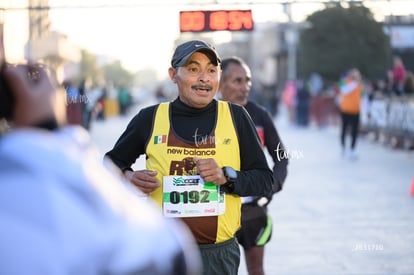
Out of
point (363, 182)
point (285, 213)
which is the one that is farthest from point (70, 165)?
point (363, 182)

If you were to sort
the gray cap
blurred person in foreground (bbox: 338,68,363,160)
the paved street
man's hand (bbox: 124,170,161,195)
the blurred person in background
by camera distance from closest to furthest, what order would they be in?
1. man's hand (bbox: 124,170,161,195)
2. the gray cap
3. the paved street
4. blurred person in foreground (bbox: 338,68,363,160)
5. the blurred person in background

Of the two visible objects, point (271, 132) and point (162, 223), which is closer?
point (162, 223)

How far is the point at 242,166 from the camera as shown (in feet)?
11.4

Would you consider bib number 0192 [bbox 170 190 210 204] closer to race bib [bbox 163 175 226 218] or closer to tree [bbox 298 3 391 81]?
race bib [bbox 163 175 226 218]

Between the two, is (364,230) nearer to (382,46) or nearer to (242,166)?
(242,166)

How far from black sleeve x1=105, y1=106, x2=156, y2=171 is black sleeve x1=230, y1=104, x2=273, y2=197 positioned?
1.26ft

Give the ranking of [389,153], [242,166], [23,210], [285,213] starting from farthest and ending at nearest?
[389,153] → [285,213] → [242,166] → [23,210]

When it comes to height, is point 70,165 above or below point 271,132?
above

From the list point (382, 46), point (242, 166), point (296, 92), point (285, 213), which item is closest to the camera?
point (242, 166)

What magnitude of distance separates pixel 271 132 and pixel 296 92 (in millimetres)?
24726

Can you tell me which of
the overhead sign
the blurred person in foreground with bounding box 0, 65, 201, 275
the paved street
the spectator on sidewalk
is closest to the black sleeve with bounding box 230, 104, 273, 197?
the blurred person in foreground with bounding box 0, 65, 201, 275

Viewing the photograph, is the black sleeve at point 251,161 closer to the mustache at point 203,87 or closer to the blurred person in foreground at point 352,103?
the mustache at point 203,87

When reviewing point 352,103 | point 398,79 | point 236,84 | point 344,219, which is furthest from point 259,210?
point 398,79

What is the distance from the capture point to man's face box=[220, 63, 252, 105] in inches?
210
